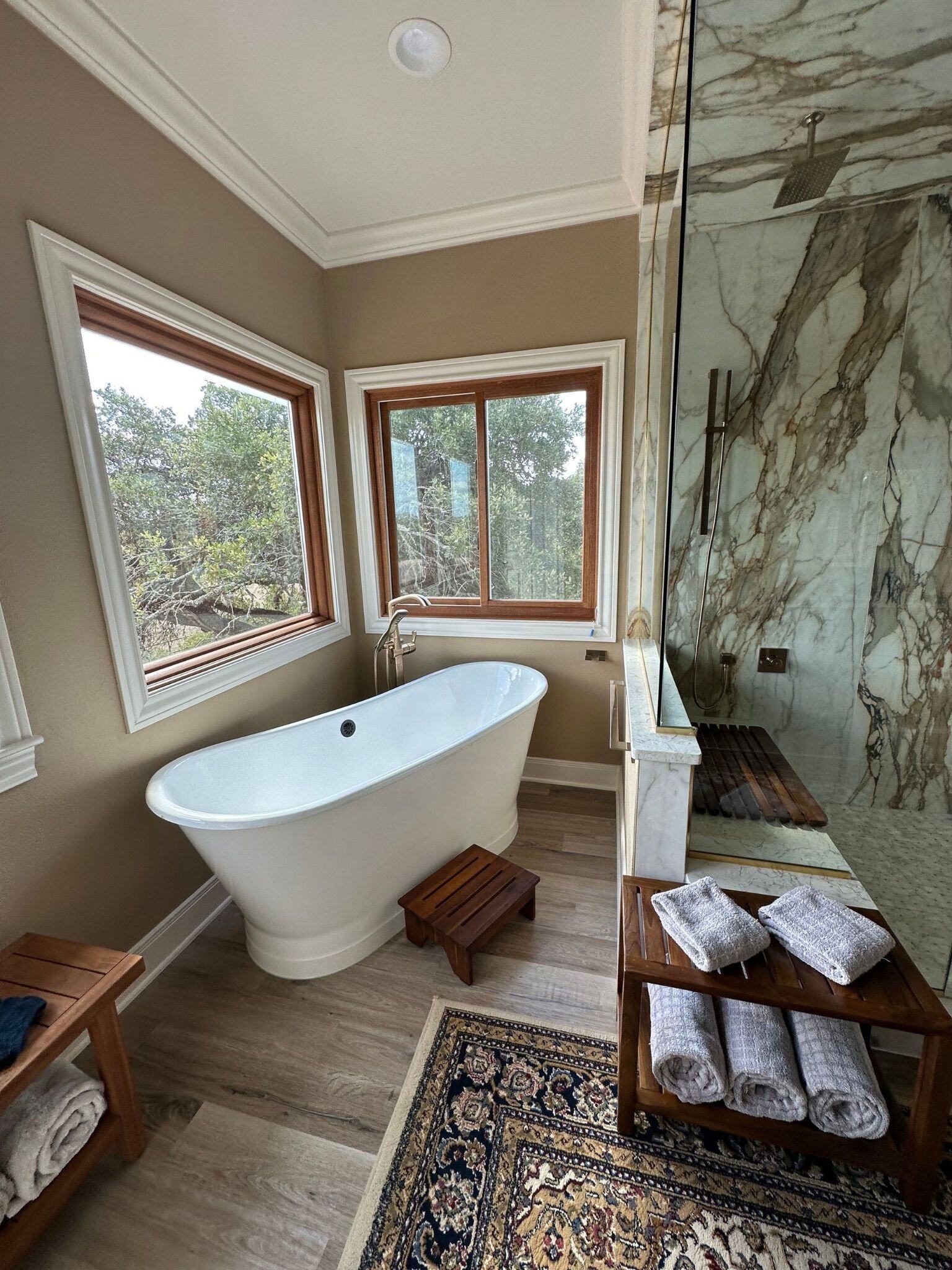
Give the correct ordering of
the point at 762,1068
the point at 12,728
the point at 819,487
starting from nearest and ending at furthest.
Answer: the point at 762,1068 → the point at 12,728 → the point at 819,487

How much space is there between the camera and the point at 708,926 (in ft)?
3.79

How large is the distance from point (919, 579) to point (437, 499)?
2082mm

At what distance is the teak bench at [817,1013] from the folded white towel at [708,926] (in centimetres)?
3

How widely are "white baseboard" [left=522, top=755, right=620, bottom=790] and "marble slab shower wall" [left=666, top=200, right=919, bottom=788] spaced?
0.72m

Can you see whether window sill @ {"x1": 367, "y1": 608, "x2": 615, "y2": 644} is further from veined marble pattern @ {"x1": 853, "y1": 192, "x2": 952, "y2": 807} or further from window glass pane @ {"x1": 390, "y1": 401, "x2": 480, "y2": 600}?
veined marble pattern @ {"x1": 853, "y1": 192, "x2": 952, "y2": 807}

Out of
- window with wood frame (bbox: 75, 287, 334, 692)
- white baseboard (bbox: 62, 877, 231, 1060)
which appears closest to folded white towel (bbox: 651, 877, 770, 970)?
white baseboard (bbox: 62, 877, 231, 1060)

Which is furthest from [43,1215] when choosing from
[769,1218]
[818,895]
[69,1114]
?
[818,895]

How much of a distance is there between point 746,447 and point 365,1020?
7.92 ft

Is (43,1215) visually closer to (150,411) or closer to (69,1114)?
(69,1114)

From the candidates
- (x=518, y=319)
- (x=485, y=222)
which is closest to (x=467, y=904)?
(x=518, y=319)

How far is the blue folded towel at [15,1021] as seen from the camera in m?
0.97

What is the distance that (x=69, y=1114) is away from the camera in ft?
3.56

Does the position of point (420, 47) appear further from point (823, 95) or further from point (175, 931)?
point (175, 931)

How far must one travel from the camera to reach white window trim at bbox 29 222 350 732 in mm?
1389
